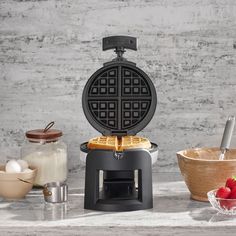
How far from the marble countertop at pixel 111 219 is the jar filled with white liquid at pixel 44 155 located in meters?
0.13

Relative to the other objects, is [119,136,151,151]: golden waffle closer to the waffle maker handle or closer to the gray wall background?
the waffle maker handle

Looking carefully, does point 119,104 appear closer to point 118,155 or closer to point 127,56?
point 118,155

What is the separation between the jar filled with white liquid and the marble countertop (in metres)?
0.13

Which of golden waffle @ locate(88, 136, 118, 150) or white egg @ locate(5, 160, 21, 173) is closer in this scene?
golden waffle @ locate(88, 136, 118, 150)

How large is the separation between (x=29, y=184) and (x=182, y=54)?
83 cm

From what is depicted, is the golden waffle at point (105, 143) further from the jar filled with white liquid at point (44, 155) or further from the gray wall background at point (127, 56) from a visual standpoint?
the gray wall background at point (127, 56)

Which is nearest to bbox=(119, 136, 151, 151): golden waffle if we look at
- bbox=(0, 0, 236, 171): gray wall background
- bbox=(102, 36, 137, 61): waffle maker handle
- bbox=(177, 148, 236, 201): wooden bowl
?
bbox=(177, 148, 236, 201): wooden bowl

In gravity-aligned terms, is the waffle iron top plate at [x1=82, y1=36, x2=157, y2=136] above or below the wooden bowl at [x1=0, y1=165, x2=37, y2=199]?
above

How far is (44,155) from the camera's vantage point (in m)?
2.43

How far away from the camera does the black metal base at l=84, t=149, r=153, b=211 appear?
213cm

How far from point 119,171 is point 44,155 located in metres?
0.35

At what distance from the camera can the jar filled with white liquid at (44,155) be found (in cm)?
242

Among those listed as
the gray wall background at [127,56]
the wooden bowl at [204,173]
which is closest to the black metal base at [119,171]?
the wooden bowl at [204,173]

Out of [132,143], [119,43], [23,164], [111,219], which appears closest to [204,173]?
[132,143]
